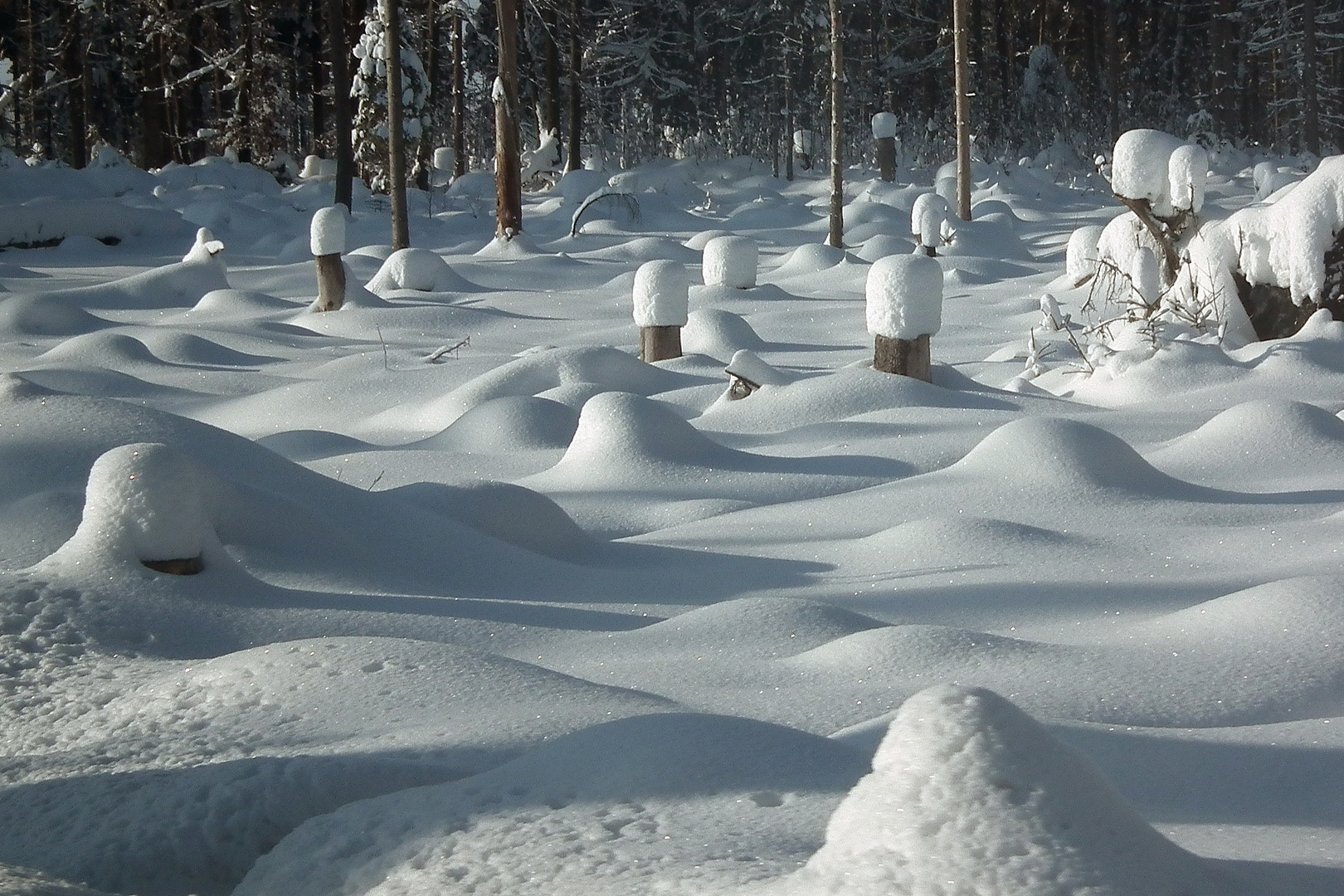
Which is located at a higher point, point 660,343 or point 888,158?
point 888,158

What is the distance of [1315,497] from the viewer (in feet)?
15.8

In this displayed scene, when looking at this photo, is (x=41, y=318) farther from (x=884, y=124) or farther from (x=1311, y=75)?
(x=1311, y=75)

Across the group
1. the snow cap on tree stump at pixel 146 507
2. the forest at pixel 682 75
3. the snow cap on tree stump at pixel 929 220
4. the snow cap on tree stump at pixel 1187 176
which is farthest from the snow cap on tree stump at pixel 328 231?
the forest at pixel 682 75

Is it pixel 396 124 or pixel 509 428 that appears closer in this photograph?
pixel 509 428

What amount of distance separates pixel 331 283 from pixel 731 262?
3356 millimetres

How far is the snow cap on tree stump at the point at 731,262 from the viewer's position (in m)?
11.1

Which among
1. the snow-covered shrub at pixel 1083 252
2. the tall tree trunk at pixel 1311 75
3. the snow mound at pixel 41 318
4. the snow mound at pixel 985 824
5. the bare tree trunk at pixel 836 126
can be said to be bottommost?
the snow mound at pixel 985 824

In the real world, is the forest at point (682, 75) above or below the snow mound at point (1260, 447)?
above

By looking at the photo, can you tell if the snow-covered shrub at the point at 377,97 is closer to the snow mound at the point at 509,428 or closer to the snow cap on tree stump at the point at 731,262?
the snow cap on tree stump at the point at 731,262

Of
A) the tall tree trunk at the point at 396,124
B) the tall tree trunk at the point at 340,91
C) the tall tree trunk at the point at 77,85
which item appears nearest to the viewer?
the tall tree trunk at the point at 396,124

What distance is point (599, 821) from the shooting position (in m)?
1.90

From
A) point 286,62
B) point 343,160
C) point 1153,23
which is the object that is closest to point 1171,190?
point 343,160

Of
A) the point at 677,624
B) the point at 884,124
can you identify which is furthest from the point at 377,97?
the point at 677,624

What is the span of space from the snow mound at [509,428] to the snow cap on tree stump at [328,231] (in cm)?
442
